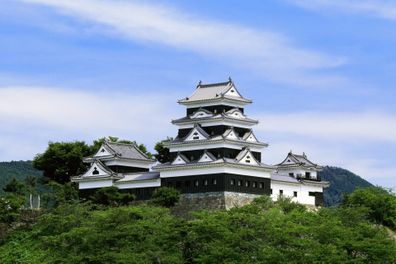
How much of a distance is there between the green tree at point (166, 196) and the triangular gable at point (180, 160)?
6.39ft

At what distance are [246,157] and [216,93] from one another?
4.94 m

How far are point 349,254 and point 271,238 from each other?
11.8 ft

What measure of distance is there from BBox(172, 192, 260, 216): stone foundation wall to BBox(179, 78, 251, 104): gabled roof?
6.11 m

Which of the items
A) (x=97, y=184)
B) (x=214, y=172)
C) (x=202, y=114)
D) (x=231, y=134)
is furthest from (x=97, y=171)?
(x=231, y=134)

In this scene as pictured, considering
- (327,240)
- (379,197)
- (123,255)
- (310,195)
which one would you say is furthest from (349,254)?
(310,195)

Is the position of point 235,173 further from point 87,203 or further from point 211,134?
point 87,203

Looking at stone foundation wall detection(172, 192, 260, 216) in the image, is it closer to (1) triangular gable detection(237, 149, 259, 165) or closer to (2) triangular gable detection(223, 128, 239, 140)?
(1) triangular gable detection(237, 149, 259, 165)

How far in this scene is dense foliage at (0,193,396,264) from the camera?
47062 millimetres

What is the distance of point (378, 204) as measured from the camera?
62.0 m

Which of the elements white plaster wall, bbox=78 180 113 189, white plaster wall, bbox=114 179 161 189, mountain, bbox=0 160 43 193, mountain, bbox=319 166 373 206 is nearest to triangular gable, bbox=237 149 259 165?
white plaster wall, bbox=114 179 161 189

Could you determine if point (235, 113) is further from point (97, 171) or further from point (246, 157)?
point (97, 171)

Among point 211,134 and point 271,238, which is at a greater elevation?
point 211,134

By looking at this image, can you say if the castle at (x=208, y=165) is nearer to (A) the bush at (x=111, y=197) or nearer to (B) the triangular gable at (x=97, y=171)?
(B) the triangular gable at (x=97, y=171)

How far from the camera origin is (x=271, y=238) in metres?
48.0
